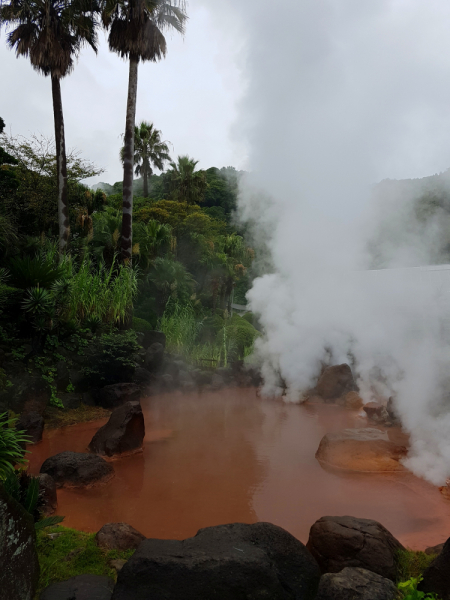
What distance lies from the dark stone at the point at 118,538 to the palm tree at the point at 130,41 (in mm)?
9824

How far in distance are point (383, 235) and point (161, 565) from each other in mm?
13198

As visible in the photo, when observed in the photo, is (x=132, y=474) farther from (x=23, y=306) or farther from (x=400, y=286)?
(x=400, y=286)

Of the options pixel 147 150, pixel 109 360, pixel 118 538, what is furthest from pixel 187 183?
pixel 118 538

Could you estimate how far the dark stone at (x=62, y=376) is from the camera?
400 inches

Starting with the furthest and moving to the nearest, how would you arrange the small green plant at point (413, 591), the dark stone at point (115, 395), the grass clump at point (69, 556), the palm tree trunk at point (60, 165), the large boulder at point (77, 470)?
the palm tree trunk at point (60, 165) < the dark stone at point (115, 395) < the large boulder at point (77, 470) < the grass clump at point (69, 556) < the small green plant at point (413, 591)

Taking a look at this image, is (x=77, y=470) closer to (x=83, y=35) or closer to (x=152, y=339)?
(x=152, y=339)

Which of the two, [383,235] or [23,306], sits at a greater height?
[383,235]

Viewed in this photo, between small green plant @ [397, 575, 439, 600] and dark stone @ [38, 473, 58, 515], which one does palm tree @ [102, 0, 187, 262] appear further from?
small green plant @ [397, 575, 439, 600]

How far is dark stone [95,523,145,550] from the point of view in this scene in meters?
4.16

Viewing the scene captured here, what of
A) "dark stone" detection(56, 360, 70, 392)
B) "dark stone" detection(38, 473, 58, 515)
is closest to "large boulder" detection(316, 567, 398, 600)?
"dark stone" detection(38, 473, 58, 515)

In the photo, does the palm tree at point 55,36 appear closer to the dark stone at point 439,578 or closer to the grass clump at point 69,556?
the grass clump at point 69,556

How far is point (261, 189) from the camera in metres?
19.7

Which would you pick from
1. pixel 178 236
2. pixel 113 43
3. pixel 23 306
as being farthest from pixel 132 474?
pixel 178 236

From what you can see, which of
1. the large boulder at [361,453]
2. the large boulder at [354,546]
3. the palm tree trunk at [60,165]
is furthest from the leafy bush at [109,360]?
the large boulder at [354,546]
